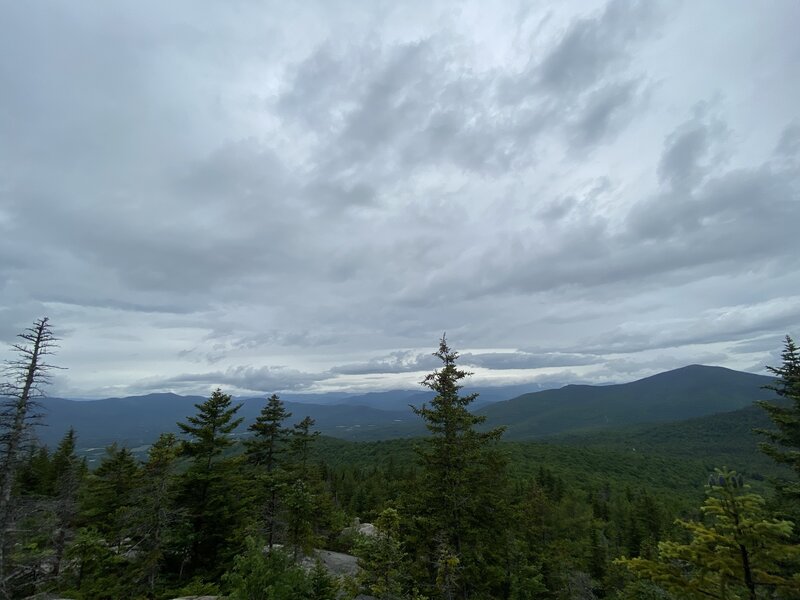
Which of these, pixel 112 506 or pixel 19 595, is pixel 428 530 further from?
pixel 112 506

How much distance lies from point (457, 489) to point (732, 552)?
531 inches

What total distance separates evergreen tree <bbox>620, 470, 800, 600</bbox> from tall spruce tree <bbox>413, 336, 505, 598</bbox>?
1259 centimetres

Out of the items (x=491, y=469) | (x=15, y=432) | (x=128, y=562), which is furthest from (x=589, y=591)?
(x=15, y=432)

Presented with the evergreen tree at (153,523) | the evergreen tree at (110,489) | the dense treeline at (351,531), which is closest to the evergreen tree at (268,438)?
the dense treeline at (351,531)

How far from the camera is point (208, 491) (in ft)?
80.1

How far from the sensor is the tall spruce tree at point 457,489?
18344 mm

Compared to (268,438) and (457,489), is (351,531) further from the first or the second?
(268,438)

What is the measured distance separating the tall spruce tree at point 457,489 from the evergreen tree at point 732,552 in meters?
12.6

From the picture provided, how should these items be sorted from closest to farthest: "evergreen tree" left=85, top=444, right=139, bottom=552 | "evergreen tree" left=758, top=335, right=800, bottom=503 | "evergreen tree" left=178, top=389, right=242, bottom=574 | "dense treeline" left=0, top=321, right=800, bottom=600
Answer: "dense treeline" left=0, top=321, right=800, bottom=600 < "evergreen tree" left=758, top=335, right=800, bottom=503 < "evergreen tree" left=178, top=389, right=242, bottom=574 < "evergreen tree" left=85, top=444, right=139, bottom=552

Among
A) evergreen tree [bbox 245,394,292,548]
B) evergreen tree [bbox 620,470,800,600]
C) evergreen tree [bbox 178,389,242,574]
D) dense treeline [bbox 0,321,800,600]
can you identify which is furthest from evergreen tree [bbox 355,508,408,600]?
evergreen tree [bbox 245,394,292,548]

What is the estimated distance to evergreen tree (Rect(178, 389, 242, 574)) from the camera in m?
23.5

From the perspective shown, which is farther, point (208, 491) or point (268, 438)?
point (268, 438)

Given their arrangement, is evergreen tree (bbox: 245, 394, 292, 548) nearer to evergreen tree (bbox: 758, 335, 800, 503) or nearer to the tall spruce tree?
the tall spruce tree

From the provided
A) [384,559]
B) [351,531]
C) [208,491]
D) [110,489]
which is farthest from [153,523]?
[110,489]
